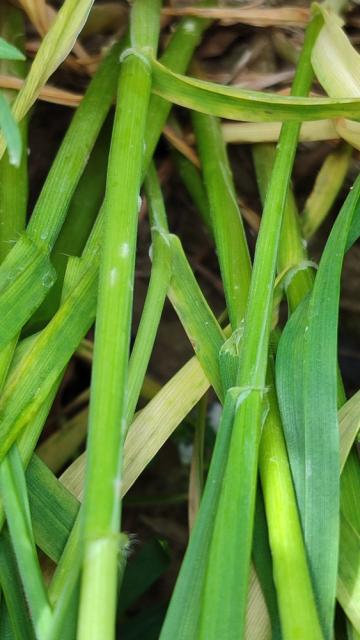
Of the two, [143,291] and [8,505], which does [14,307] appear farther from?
[143,291]

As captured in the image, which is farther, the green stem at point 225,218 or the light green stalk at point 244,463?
the green stem at point 225,218

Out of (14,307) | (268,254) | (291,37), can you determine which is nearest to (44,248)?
(14,307)

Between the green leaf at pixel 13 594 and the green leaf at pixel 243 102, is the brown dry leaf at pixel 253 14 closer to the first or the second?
the green leaf at pixel 243 102

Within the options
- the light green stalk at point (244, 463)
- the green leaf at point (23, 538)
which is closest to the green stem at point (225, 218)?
the light green stalk at point (244, 463)

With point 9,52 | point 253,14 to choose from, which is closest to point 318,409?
point 9,52

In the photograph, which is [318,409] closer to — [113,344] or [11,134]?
[113,344]

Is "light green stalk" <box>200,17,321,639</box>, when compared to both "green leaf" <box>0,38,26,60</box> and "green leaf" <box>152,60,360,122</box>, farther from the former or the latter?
"green leaf" <box>0,38,26,60</box>

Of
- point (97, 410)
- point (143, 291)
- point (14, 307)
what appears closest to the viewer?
point (97, 410)

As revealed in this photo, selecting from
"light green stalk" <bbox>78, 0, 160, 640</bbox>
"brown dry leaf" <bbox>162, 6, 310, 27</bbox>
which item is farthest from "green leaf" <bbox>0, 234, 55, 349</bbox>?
"brown dry leaf" <bbox>162, 6, 310, 27</bbox>

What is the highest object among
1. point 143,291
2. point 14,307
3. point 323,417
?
point 143,291
